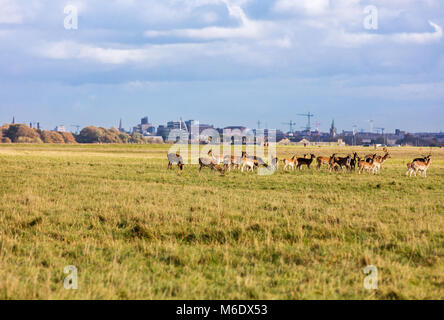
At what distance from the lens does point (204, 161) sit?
31219mm

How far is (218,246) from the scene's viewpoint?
9.48 m

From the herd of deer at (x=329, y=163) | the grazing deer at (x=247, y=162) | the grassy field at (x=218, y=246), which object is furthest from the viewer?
the grazing deer at (x=247, y=162)

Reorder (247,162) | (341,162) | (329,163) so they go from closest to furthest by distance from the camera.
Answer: (341,162)
(247,162)
(329,163)

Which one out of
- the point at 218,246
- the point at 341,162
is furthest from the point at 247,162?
the point at 218,246

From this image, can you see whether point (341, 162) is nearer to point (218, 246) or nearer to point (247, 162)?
point (247, 162)

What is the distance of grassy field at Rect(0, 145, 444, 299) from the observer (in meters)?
6.80

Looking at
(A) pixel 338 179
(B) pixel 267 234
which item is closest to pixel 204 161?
(A) pixel 338 179

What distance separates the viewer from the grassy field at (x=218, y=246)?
6.80 metres

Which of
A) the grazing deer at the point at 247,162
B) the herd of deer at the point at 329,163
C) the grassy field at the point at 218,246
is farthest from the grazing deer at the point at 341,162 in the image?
the grassy field at the point at 218,246

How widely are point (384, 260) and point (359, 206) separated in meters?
6.54

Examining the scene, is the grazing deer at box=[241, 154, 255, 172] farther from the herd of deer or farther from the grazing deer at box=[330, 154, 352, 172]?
the grazing deer at box=[330, 154, 352, 172]

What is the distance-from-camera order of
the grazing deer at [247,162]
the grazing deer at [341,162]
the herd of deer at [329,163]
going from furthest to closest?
Result: the grazing deer at [247,162]
the grazing deer at [341,162]
the herd of deer at [329,163]

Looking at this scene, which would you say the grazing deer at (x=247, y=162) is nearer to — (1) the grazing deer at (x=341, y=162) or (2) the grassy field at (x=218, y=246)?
(1) the grazing deer at (x=341, y=162)

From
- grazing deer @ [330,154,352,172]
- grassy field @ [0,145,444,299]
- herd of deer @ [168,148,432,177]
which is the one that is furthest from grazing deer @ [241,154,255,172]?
grassy field @ [0,145,444,299]
